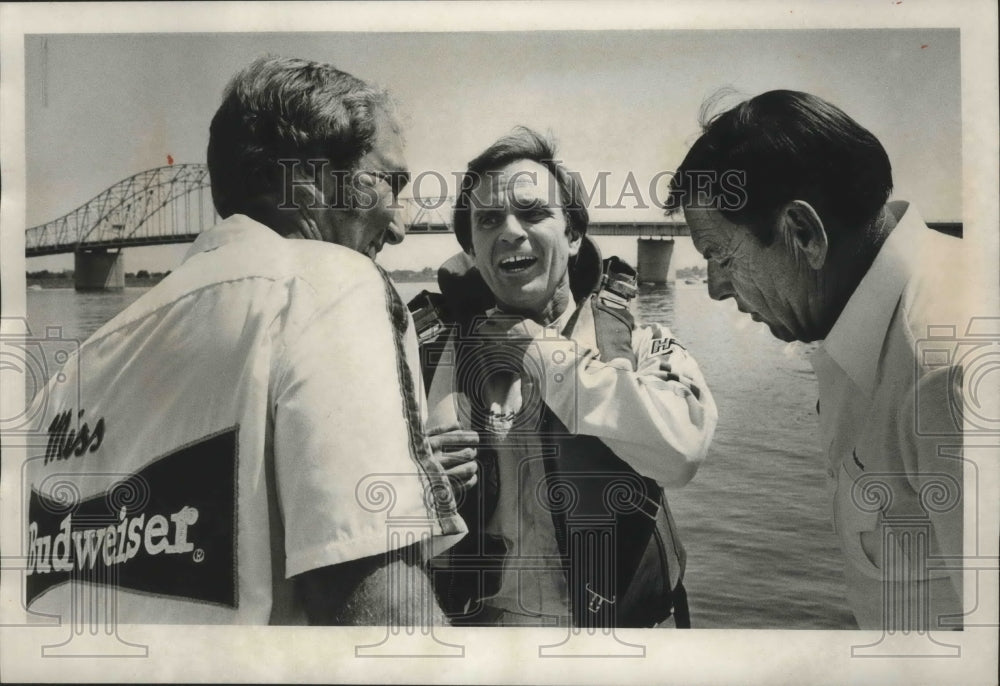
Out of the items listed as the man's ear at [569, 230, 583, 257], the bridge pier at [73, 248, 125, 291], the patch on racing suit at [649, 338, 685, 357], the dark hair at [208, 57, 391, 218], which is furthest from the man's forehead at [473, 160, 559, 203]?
the bridge pier at [73, 248, 125, 291]

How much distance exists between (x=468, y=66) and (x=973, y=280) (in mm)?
1932

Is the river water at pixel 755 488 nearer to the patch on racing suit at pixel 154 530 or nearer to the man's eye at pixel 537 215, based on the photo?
the man's eye at pixel 537 215

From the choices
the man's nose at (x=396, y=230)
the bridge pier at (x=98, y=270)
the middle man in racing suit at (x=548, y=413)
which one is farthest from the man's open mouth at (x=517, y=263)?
the bridge pier at (x=98, y=270)

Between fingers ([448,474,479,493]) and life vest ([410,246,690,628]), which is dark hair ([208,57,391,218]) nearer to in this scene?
life vest ([410,246,690,628])

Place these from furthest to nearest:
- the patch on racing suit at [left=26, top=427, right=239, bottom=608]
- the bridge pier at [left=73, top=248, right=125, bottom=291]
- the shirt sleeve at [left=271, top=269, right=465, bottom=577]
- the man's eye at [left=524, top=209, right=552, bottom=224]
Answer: the bridge pier at [left=73, top=248, right=125, bottom=291] < the man's eye at [left=524, top=209, right=552, bottom=224] < the patch on racing suit at [left=26, top=427, right=239, bottom=608] < the shirt sleeve at [left=271, top=269, right=465, bottom=577]

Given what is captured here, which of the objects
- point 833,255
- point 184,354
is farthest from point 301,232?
point 833,255

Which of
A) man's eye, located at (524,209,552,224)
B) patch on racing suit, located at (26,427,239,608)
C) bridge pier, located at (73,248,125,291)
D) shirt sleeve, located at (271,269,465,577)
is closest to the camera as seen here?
shirt sleeve, located at (271,269,465,577)

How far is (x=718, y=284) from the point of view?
3.48 m

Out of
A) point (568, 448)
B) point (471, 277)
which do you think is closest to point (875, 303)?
point (568, 448)

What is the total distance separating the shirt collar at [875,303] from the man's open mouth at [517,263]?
110cm

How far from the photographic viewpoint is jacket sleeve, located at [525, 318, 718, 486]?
337cm

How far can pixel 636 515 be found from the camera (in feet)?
11.2

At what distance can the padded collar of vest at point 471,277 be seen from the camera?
3.43 meters

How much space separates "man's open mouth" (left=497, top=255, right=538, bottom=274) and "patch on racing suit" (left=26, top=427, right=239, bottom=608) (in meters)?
1.06
